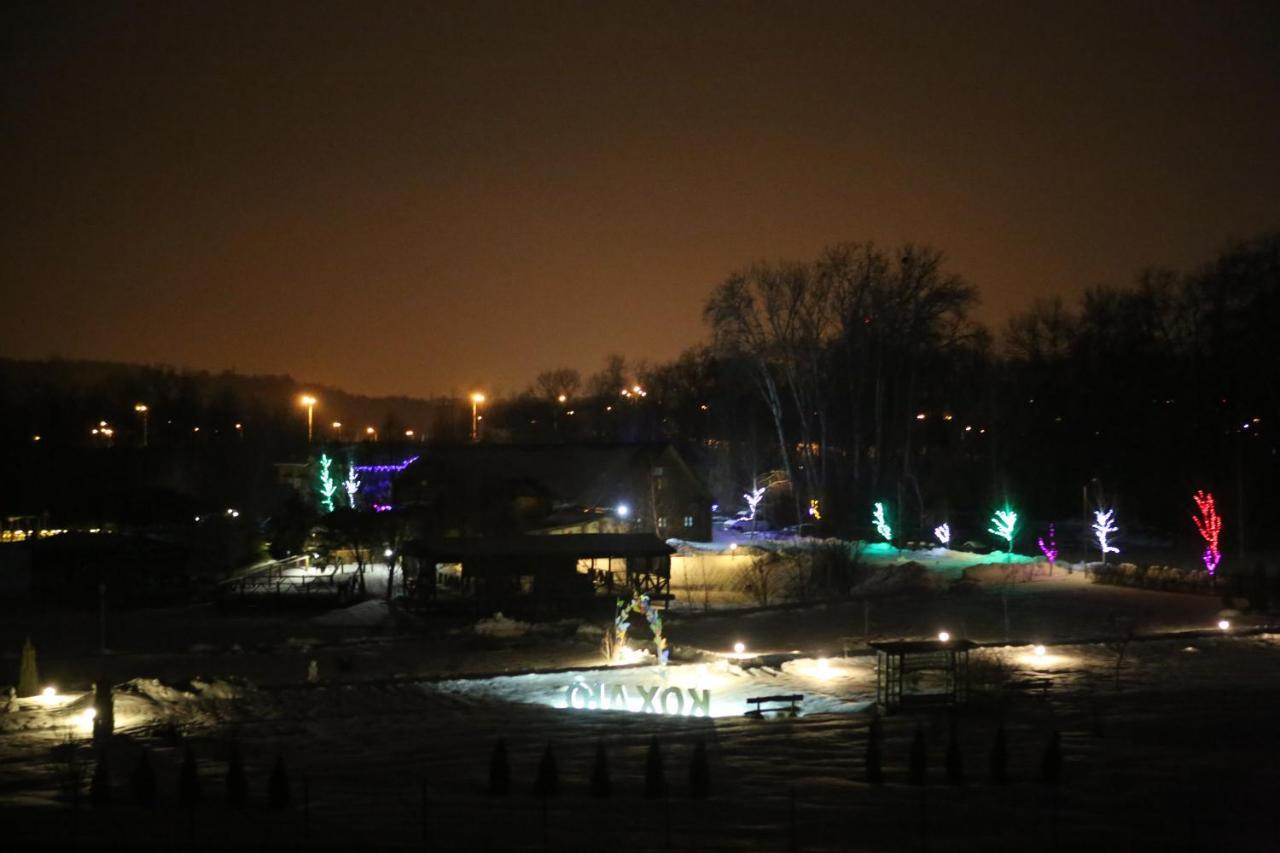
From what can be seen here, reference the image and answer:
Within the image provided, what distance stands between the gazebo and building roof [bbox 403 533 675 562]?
19581 mm

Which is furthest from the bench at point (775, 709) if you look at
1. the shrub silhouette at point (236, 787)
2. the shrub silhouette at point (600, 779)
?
the shrub silhouette at point (236, 787)

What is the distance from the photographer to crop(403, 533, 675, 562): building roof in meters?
44.2

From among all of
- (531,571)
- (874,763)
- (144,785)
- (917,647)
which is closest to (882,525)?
(531,571)

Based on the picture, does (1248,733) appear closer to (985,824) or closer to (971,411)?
(985,824)

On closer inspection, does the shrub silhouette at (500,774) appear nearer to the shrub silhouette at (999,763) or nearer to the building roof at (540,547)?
the shrub silhouette at (999,763)

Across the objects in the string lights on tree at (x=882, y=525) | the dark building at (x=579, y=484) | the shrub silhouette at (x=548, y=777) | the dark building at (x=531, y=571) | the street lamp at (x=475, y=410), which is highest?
the street lamp at (x=475, y=410)

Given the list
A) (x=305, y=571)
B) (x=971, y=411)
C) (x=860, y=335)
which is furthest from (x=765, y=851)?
(x=971, y=411)

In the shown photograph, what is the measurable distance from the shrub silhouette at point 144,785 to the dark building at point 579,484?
41.4 meters

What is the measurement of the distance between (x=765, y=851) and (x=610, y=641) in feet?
66.3

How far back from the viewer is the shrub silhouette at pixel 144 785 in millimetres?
16062

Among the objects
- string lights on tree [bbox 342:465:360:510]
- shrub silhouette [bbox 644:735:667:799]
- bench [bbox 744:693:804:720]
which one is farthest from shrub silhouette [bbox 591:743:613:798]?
string lights on tree [bbox 342:465:360:510]

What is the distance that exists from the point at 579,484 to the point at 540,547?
69.8ft

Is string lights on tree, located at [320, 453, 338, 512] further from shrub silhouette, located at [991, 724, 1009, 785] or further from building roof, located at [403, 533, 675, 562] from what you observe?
shrub silhouette, located at [991, 724, 1009, 785]

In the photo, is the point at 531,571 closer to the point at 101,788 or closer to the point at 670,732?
the point at 670,732
